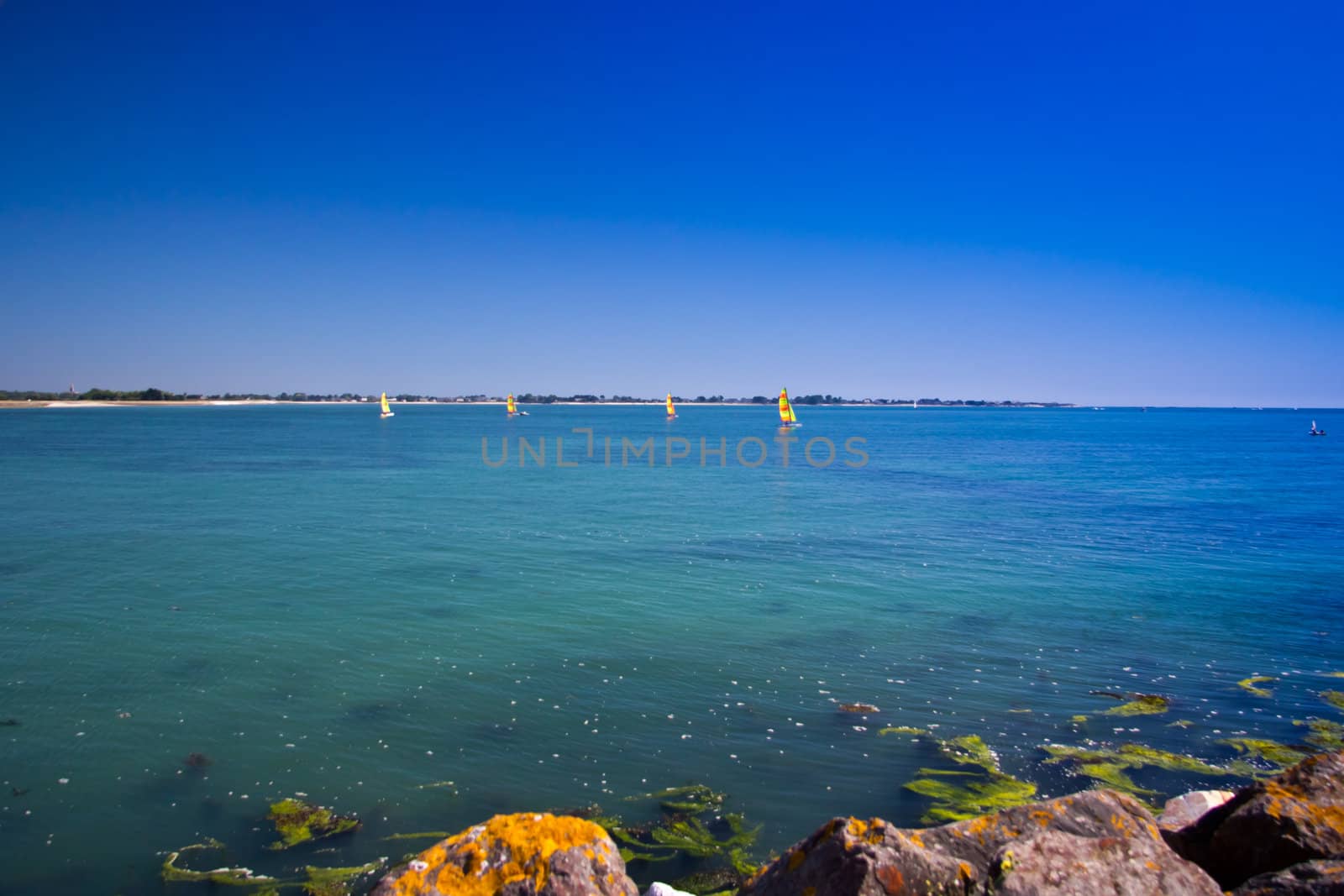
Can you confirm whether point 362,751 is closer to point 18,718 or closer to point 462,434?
point 18,718

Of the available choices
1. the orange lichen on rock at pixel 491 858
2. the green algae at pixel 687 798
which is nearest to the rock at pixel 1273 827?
the green algae at pixel 687 798

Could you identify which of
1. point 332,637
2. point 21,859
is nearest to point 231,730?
point 21,859

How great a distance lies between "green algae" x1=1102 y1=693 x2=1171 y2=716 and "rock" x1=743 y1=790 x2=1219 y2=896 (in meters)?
6.65

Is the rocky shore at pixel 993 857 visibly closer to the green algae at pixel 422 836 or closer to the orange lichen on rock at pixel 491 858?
the orange lichen on rock at pixel 491 858

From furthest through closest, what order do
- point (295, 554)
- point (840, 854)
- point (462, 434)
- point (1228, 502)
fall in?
point (462, 434)
point (1228, 502)
point (295, 554)
point (840, 854)

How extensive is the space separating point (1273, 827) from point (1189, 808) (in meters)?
1.69

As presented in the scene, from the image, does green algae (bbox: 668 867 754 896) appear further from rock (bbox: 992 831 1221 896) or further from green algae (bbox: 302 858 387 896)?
rock (bbox: 992 831 1221 896)

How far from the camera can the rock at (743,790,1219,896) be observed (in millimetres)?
4379

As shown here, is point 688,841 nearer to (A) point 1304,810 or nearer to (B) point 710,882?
(B) point 710,882

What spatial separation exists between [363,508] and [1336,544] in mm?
34270

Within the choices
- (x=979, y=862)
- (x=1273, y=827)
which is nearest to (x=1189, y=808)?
(x=1273, y=827)

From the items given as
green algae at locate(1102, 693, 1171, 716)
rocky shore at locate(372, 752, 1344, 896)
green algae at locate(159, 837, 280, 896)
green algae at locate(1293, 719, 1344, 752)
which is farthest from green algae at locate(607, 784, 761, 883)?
green algae at locate(1293, 719, 1344, 752)

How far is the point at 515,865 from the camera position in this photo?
15.4ft

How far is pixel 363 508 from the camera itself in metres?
30.6
